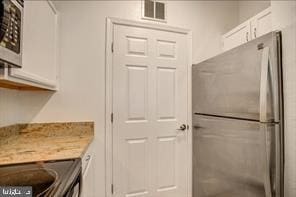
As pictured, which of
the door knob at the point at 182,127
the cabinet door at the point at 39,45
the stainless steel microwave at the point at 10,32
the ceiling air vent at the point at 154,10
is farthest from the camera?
the door knob at the point at 182,127

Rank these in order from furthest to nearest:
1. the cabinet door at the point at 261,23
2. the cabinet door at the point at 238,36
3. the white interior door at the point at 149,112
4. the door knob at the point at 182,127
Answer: the door knob at the point at 182,127 < the white interior door at the point at 149,112 < the cabinet door at the point at 238,36 < the cabinet door at the point at 261,23

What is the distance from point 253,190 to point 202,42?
183cm

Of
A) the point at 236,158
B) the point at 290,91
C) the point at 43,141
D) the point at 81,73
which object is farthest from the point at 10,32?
the point at 236,158

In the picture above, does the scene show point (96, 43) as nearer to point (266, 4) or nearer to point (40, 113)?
point (40, 113)

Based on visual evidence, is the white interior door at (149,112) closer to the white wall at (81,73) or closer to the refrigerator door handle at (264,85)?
the white wall at (81,73)

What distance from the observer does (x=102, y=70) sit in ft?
7.27

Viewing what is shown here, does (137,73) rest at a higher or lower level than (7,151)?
higher

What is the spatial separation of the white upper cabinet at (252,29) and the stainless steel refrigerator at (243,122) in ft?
1.69

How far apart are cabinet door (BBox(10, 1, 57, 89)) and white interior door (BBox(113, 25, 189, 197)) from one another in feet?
2.10

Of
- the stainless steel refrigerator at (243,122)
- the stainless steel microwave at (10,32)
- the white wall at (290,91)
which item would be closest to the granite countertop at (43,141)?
the stainless steel microwave at (10,32)

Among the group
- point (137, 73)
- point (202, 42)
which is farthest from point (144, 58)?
point (202, 42)

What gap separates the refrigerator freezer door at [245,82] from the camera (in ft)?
4.19

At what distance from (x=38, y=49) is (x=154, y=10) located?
4.70 ft

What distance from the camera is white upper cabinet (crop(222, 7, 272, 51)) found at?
1918mm
